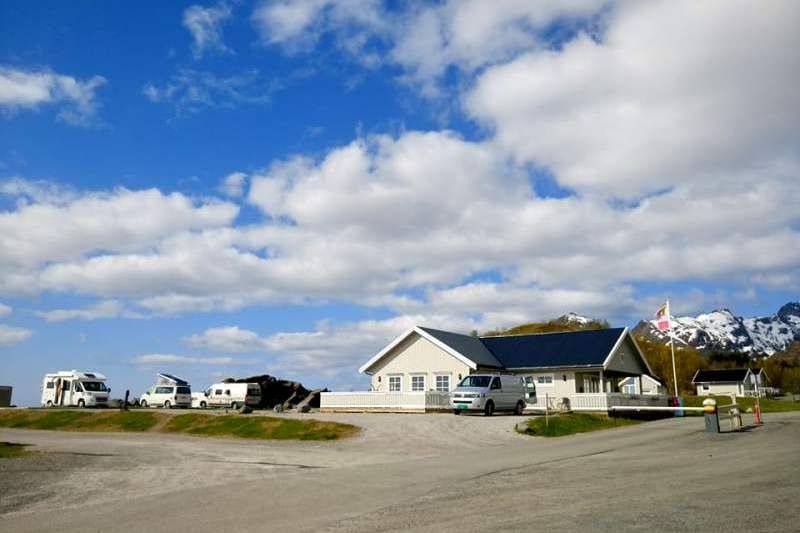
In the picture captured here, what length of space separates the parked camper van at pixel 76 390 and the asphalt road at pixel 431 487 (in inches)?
1221

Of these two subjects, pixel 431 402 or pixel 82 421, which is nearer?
pixel 82 421

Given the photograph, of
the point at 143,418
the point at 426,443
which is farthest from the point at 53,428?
the point at 426,443

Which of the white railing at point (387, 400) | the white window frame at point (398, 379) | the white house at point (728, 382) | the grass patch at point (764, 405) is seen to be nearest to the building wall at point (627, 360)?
the grass patch at point (764, 405)

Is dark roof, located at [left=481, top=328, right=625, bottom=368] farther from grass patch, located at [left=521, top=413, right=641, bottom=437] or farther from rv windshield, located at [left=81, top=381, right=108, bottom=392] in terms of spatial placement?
rv windshield, located at [left=81, top=381, right=108, bottom=392]

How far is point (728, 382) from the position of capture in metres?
114

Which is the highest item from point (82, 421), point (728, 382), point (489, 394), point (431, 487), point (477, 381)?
point (728, 382)

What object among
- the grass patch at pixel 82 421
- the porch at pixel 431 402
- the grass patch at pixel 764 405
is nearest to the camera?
the grass patch at pixel 82 421

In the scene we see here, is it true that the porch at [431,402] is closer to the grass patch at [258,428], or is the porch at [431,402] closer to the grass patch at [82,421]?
the grass patch at [258,428]

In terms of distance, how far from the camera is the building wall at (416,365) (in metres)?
42.4

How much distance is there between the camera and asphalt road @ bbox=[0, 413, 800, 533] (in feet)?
30.1

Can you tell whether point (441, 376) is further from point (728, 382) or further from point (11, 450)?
point (728, 382)

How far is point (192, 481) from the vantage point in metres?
14.4

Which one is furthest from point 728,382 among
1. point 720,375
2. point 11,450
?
point 11,450

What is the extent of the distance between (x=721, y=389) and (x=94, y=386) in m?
104
